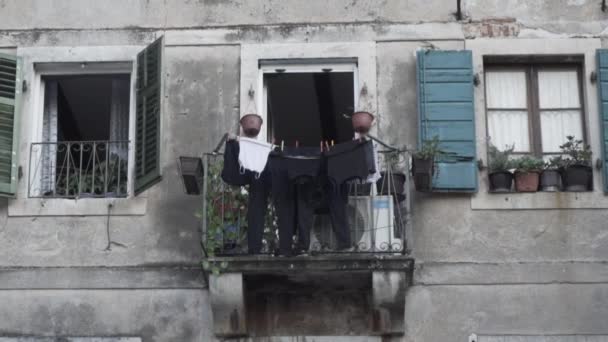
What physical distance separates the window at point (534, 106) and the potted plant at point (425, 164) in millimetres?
927

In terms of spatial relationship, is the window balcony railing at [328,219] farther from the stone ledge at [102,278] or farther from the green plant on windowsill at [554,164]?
the green plant on windowsill at [554,164]

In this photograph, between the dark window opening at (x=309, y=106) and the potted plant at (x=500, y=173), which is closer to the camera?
the potted plant at (x=500, y=173)

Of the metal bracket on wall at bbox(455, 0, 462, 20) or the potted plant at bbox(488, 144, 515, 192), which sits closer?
the potted plant at bbox(488, 144, 515, 192)

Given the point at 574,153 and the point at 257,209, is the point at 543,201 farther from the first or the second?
the point at 257,209

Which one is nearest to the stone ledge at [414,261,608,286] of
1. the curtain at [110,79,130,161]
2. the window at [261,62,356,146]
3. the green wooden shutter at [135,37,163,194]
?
the window at [261,62,356,146]

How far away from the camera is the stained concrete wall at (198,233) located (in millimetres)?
11922

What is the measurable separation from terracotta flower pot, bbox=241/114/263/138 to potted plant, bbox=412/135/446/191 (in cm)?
152

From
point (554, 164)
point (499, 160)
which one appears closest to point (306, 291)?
point (499, 160)

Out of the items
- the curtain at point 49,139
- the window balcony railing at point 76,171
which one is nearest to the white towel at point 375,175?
the window balcony railing at point 76,171

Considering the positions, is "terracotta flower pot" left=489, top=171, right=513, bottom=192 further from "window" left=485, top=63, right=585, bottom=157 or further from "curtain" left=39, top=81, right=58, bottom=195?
"curtain" left=39, top=81, right=58, bottom=195

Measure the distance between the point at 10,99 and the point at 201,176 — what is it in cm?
221

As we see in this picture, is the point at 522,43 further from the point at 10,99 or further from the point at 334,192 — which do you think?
the point at 10,99

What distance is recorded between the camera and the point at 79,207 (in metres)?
12.4

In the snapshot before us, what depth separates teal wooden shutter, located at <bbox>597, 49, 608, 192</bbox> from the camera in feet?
40.4
